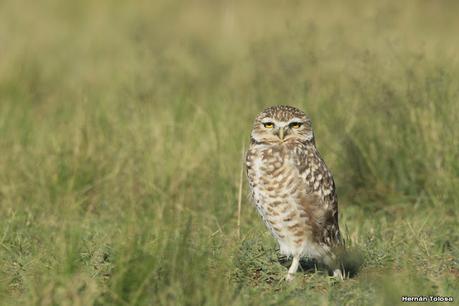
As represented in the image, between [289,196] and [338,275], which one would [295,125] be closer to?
[289,196]

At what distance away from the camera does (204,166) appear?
6477mm

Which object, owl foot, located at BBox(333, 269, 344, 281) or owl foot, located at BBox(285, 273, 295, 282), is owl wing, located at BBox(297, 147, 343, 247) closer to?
owl foot, located at BBox(333, 269, 344, 281)

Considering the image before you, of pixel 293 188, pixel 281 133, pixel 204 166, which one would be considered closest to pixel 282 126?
pixel 281 133

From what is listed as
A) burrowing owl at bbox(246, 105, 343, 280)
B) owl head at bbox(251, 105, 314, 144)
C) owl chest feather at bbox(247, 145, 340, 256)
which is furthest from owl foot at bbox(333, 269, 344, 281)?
owl head at bbox(251, 105, 314, 144)

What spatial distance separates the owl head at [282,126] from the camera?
485cm

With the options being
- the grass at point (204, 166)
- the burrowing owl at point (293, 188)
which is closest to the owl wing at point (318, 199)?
the burrowing owl at point (293, 188)

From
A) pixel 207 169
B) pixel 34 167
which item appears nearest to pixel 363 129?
pixel 207 169

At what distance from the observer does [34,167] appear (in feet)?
21.0

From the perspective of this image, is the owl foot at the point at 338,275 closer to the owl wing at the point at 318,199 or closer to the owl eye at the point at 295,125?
the owl wing at the point at 318,199

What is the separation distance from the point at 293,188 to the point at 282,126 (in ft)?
1.13

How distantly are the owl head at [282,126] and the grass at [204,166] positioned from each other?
1.99ft

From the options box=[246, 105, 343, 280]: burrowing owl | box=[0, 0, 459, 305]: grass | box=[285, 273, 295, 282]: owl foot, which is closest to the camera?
box=[0, 0, 459, 305]: grass

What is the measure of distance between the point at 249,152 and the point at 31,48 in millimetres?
5409

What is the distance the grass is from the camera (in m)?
4.15
